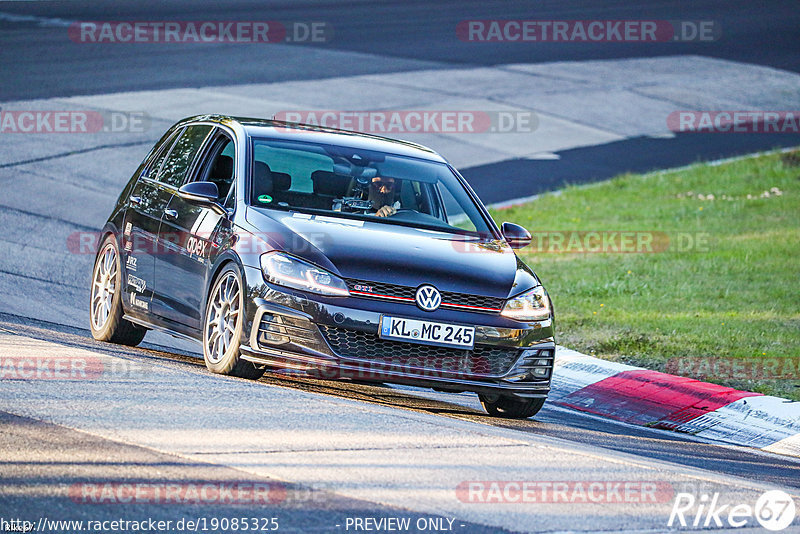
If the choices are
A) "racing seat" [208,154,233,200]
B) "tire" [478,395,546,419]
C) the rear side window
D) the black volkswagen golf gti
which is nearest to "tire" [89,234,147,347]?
the black volkswagen golf gti

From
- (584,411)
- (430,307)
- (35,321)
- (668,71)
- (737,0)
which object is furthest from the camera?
(737,0)

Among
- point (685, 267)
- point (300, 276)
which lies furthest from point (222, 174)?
point (685, 267)

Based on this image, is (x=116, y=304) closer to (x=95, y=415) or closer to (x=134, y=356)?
(x=134, y=356)

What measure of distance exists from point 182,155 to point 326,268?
2.51 m

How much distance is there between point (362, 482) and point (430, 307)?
227 centimetres

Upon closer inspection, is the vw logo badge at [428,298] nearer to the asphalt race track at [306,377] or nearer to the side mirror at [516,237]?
the asphalt race track at [306,377]

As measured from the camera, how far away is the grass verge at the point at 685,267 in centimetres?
1120

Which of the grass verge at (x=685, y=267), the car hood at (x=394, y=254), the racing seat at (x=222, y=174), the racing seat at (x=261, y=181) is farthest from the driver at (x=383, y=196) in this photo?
the grass verge at (x=685, y=267)

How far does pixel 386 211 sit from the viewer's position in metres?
9.06

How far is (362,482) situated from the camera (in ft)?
18.9

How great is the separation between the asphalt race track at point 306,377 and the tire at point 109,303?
0.53 feet

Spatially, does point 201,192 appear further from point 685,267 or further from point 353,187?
point 685,267

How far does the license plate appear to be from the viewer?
781 centimetres

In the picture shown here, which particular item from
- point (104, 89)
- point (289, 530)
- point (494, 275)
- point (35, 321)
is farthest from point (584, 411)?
point (104, 89)
